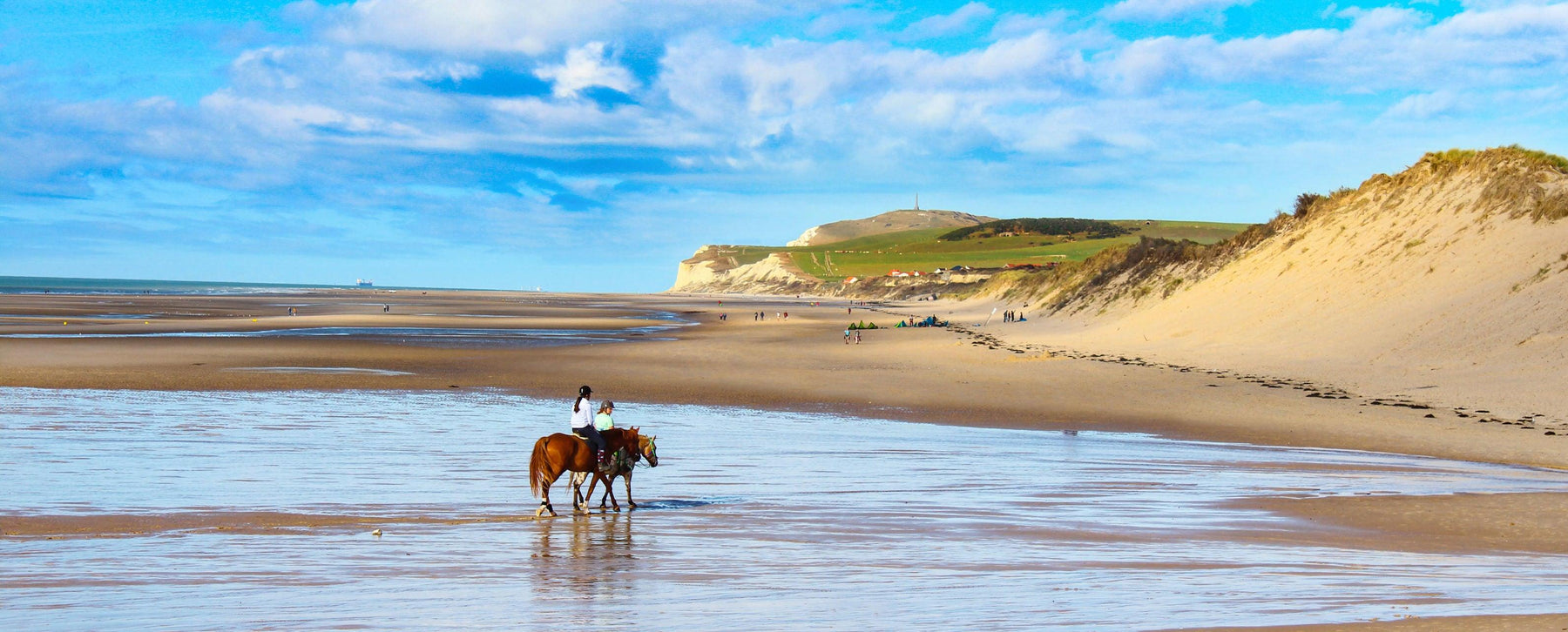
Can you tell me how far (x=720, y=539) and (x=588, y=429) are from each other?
2565 mm

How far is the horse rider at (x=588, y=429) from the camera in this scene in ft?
44.1

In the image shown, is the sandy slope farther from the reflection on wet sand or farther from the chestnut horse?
the reflection on wet sand

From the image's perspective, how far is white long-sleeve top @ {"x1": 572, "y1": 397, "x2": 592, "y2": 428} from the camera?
13414 mm

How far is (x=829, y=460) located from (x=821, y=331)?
149 ft

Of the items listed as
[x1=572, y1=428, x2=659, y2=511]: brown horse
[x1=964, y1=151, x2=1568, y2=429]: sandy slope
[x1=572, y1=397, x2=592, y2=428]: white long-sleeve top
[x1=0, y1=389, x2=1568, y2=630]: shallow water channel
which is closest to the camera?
[x1=0, y1=389, x2=1568, y2=630]: shallow water channel

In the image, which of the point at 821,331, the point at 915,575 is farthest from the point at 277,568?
the point at 821,331

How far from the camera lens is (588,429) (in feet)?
44.6

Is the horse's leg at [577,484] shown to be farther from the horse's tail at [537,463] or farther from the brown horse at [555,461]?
the horse's tail at [537,463]

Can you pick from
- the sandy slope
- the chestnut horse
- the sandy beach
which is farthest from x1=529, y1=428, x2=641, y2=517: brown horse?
the sandy slope

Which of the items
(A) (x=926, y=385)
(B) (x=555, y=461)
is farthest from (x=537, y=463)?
(A) (x=926, y=385)

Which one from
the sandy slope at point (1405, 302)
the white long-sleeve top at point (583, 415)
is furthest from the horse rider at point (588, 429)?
the sandy slope at point (1405, 302)

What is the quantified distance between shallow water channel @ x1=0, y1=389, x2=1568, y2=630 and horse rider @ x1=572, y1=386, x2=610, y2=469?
0.65 meters

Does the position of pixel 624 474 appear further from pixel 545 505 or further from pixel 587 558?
pixel 587 558

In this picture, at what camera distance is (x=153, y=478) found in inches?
581
